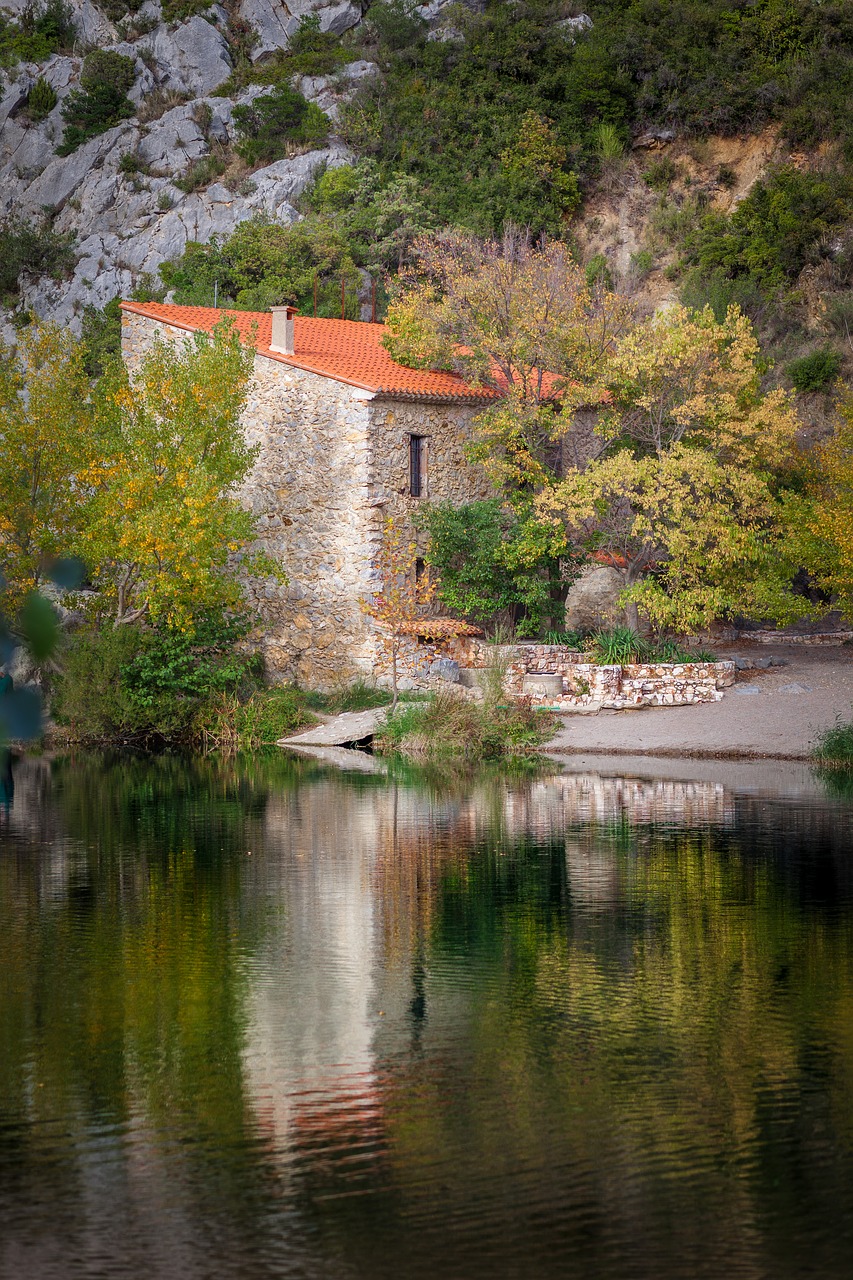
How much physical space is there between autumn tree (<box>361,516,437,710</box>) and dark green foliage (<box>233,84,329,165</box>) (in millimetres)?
33697

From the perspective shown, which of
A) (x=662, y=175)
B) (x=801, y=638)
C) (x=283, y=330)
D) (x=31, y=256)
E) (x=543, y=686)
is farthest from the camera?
(x=31, y=256)

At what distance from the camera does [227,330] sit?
1329 inches

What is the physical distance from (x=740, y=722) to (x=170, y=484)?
42.1 feet

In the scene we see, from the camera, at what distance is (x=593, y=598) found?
3966 centimetres

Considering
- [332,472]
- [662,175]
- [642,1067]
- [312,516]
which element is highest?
[662,175]

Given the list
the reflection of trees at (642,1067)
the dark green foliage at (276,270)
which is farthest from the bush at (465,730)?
the dark green foliage at (276,270)

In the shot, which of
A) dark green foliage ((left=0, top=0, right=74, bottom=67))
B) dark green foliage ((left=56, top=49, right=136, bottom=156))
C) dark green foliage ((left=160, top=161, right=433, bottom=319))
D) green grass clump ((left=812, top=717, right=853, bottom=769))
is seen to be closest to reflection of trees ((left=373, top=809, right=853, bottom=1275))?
green grass clump ((left=812, top=717, right=853, bottom=769))

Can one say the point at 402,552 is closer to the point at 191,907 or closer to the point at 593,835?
the point at 593,835

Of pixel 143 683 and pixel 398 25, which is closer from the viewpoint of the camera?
pixel 143 683

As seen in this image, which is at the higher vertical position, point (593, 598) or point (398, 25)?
point (398, 25)

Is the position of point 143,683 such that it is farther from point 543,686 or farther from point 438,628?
point 543,686

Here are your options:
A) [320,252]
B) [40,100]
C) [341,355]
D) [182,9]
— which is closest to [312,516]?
Answer: [341,355]

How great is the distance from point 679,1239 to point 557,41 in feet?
196

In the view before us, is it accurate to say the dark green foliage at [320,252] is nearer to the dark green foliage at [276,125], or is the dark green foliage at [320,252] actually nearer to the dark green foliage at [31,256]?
the dark green foliage at [276,125]
